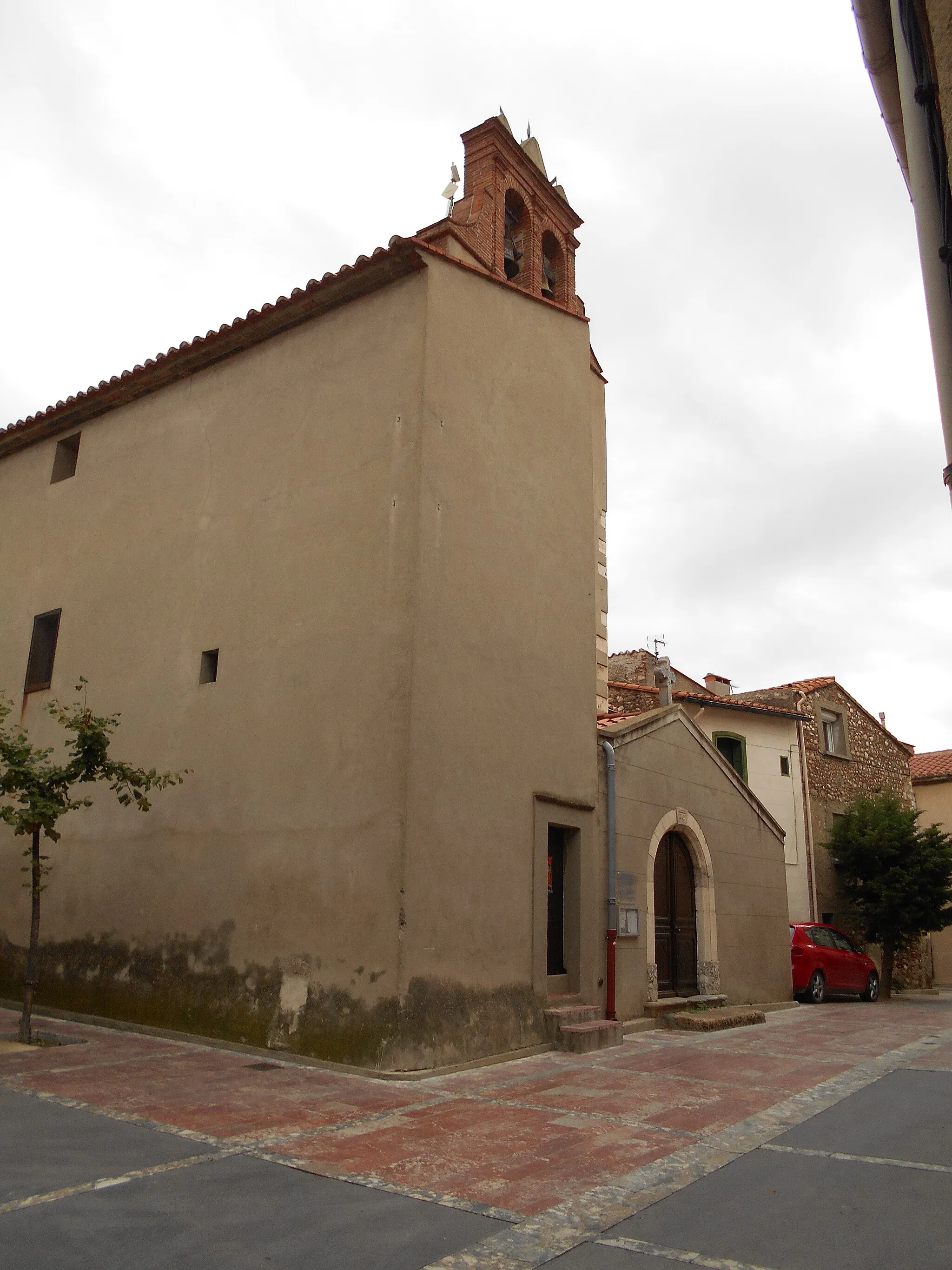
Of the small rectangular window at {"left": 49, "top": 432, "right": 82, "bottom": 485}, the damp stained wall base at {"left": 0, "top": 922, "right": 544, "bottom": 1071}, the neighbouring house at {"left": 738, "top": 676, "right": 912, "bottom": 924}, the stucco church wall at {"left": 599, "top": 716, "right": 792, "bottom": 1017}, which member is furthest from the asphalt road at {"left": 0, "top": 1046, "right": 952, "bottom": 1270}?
the neighbouring house at {"left": 738, "top": 676, "right": 912, "bottom": 924}

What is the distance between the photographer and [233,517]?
10469 mm

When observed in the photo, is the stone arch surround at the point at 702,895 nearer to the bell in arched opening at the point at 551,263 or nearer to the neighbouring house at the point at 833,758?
the bell in arched opening at the point at 551,263

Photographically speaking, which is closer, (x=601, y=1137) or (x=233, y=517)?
(x=601, y=1137)

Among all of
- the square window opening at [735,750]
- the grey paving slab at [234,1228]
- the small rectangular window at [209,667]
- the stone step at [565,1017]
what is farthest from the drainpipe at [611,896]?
the square window opening at [735,750]

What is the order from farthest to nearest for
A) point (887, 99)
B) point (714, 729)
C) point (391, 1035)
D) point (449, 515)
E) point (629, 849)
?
point (714, 729)
point (629, 849)
point (449, 515)
point (391, 1035)
point (887, 99)

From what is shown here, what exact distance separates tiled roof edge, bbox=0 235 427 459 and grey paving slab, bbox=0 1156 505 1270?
8137mm

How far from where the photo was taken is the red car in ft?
51.1

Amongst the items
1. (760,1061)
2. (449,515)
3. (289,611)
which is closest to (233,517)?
(289,611)

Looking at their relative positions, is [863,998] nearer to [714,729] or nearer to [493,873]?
[714,729]

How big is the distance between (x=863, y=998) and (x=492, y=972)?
11.7m

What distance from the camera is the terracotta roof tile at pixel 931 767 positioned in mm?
27875

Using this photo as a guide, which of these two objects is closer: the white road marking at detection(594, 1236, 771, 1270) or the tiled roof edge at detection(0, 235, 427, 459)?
the white road marking at detection(594, 1236, 771, 1270)

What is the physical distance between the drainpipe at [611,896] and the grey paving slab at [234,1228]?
609 centimetres

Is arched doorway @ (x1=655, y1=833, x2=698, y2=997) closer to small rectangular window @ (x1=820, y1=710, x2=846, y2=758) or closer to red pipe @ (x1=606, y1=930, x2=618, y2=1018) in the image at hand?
red pipe @ (x1=606, y1=930, x2=618, y2=1018)
